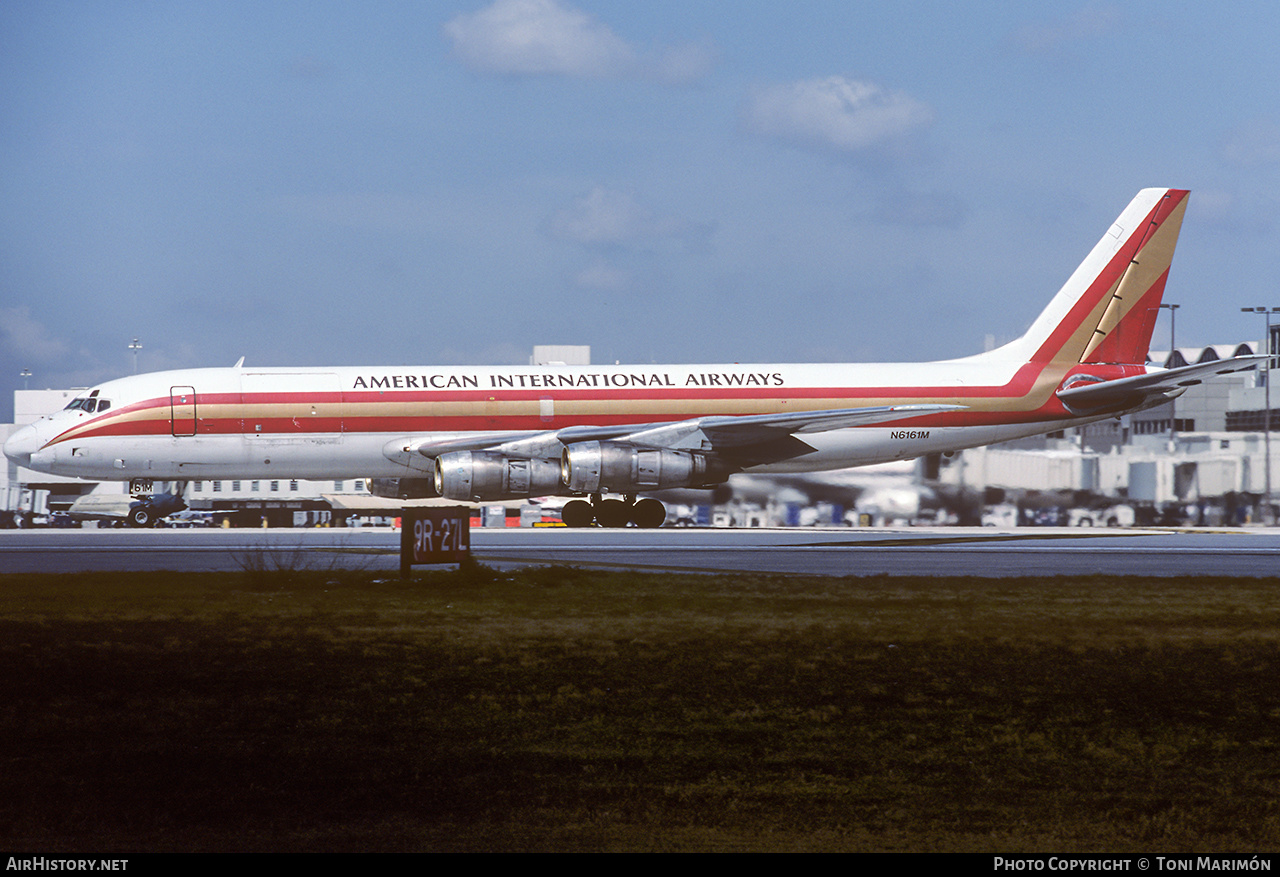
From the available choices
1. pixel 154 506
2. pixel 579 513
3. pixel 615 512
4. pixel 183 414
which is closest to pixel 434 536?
pixel 615 512

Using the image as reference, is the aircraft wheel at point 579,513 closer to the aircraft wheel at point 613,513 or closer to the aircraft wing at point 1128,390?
the aircraft wheel at point 613,513

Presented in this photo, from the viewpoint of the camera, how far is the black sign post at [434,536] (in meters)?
22.1

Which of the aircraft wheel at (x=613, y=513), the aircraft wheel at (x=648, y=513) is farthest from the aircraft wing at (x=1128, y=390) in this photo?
the aircraft wheel at (x=613, y=513)

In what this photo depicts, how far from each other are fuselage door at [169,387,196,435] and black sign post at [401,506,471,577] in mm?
15481

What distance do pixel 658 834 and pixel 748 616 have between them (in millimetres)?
9691

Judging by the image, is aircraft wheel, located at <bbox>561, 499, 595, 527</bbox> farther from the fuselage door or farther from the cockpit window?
the cockpit window

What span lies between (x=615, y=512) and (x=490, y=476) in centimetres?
629

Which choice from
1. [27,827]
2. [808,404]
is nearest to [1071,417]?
[808,404]

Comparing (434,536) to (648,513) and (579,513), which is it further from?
(579,513)

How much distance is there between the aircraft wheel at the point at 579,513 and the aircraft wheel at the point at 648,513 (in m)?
1.70

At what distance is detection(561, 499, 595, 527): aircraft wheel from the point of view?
127 feet

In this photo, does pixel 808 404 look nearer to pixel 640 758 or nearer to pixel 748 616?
pixel 748 616

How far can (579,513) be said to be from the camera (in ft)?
128

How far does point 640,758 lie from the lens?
30.9ft
